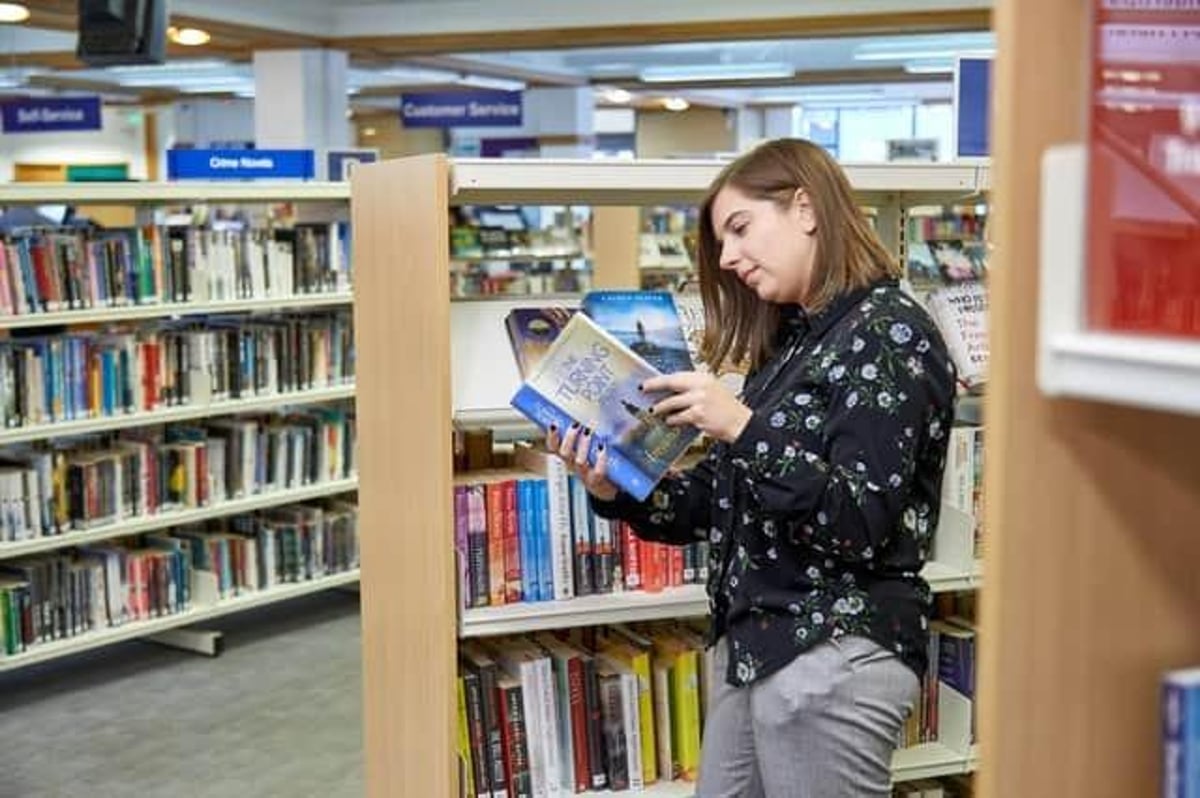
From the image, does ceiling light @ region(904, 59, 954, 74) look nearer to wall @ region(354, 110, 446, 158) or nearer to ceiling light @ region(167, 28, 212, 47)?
ceiling light @ region(167, 28, 212, 47)

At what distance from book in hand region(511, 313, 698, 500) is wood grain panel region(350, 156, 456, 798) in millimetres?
263

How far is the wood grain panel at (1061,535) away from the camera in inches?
35.9

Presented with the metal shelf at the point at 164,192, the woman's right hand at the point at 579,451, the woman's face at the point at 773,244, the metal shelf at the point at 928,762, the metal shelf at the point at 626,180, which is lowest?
Answer: the metal shelf at the point at 928,762

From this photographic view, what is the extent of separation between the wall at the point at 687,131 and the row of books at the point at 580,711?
1441cm

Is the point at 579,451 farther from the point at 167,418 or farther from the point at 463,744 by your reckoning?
the point at 167,418

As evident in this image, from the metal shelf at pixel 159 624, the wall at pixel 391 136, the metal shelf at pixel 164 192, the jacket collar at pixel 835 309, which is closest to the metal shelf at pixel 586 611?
the jacket collar at pixel 835 309

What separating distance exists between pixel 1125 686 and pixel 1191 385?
0.26 metres

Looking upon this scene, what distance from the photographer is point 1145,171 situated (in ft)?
2.80

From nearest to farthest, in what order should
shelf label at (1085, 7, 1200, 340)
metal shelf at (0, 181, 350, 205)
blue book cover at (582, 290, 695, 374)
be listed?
shelf label at (1085, 7, 1200, 340)
blue book cover at (582, 290, 695, 374)
metal shelf at (0, 181, 350, 205)

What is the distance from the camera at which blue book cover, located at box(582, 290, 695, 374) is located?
241 centimetres

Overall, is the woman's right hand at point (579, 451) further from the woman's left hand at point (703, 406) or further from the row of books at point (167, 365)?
the row of books at point (167, 365)

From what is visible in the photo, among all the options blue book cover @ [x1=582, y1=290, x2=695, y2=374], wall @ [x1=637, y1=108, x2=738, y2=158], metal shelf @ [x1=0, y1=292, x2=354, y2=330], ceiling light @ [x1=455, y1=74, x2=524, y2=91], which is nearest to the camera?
blue book cover @ [x1=582, y1=290, x2=695, y2=374]

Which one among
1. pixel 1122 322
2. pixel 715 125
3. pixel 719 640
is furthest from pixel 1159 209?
pixel 715 125

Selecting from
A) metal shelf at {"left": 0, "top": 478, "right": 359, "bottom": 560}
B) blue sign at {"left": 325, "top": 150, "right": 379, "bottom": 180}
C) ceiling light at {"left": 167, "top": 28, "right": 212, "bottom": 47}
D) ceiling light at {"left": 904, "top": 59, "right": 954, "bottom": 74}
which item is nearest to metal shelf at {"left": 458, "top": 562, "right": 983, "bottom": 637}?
metal shelf at {"left": 0, "top": 478, "right": 359, "bottom": 560}
